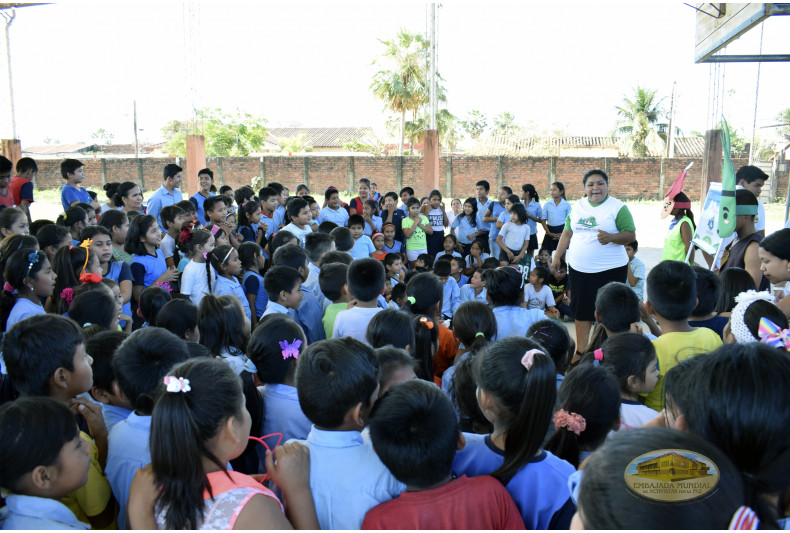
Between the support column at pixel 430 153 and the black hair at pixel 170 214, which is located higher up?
the support column at pixel 430 153

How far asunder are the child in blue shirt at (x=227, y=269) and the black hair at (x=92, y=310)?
1163 mm

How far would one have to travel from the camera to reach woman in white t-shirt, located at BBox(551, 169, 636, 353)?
15.3ft

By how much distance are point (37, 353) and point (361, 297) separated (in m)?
1.75

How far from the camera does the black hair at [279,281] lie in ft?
11.5

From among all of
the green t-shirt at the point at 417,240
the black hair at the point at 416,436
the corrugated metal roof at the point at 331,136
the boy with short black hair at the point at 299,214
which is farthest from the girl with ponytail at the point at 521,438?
the corrugated metal roof at the point at 331,136

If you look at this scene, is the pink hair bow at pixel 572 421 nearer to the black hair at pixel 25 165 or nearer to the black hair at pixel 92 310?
the black hair at pixel 92 310

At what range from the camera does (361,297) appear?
339 cm

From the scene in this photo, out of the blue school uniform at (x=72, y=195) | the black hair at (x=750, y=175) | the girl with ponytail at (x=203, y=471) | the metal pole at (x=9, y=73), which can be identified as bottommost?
the girl with ponytail at (x=203, y=471)

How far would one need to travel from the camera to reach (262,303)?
4277 mm

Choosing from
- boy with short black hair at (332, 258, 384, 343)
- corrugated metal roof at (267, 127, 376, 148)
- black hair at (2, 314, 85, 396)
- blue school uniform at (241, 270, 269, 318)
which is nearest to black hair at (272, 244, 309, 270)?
blue school uniform at (241, 270, 269, 318)

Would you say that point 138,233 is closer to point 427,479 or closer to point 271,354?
point 271,354

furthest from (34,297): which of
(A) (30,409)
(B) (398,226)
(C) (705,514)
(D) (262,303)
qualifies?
(B) (398,226)

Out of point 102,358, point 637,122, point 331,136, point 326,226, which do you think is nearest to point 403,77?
point 637,122

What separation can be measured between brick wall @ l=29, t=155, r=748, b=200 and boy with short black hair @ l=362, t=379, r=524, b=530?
2283 centimetres
